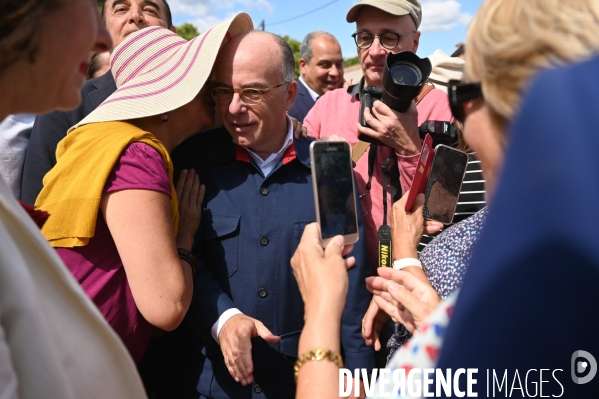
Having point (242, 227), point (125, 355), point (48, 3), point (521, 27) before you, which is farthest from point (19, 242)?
point (242, 227)

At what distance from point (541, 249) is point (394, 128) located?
1.88 m

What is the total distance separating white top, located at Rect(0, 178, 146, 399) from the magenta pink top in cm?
72

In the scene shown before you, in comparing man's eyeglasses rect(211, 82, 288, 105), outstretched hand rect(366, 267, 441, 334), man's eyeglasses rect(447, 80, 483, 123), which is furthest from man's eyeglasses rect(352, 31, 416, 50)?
man's eyeglasses rect(447, 80, 483, 123)

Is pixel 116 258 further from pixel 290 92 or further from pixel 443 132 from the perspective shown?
pixel 443 132

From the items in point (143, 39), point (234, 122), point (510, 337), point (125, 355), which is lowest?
point (125, 355)

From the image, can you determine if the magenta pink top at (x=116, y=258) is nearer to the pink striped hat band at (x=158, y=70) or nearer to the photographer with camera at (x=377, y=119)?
the pink striped hat band at (x=158, y=70)

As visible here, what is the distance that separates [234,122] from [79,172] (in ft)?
2.46

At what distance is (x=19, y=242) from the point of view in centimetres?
105

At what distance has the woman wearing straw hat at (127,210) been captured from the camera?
1842mm

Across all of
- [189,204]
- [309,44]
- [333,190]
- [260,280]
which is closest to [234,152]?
[189,204]

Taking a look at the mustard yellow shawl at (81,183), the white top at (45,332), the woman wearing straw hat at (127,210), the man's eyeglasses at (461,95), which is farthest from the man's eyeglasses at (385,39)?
the white top at (45,332)

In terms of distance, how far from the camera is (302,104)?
5.69 metres

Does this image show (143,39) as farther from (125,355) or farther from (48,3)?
(125,355)

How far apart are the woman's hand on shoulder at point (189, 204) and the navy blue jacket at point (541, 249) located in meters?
1.65
